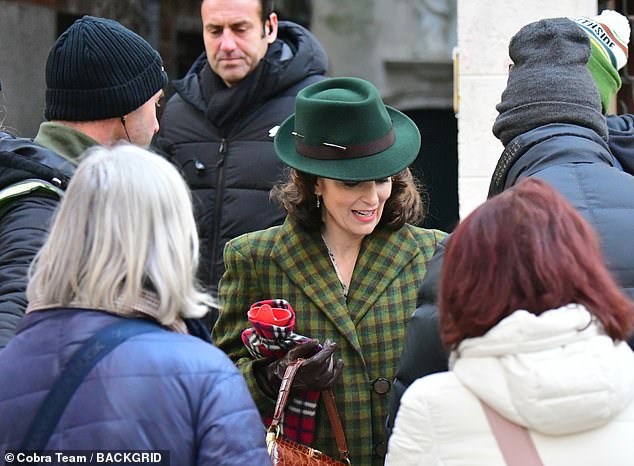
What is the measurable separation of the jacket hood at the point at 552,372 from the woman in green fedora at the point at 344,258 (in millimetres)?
1121

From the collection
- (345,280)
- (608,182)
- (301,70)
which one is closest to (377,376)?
(345,280)

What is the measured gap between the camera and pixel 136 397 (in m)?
2.38

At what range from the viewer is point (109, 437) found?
2.37 metres

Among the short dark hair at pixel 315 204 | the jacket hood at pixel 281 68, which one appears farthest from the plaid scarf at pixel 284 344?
the jacket hood at pixel 281 68

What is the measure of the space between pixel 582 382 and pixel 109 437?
927mm

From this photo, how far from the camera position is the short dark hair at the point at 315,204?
377 cm

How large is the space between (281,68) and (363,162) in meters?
1.35

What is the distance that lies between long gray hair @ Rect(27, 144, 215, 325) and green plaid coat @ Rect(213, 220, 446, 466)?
3.69 feet

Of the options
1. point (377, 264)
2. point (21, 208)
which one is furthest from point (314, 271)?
point (21, 208)

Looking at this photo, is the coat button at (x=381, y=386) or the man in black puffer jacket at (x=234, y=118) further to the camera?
the man in black puffer jacket at (x=234, y=118)

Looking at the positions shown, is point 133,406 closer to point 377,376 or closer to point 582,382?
point 582,382

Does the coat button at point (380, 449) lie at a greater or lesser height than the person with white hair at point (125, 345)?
lesser

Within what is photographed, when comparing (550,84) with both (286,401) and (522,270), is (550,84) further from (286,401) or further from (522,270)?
(286,401)

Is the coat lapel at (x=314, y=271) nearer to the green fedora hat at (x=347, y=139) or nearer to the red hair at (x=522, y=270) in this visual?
the green fedora hat at (x=347, y=139)
